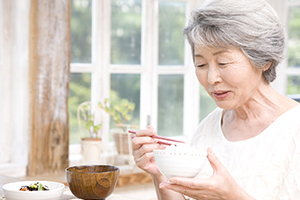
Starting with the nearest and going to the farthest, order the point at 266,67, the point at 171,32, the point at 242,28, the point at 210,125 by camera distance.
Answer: the point at 242,28 → the point at 266,67 → the point at 210,125 → the point at 171,32

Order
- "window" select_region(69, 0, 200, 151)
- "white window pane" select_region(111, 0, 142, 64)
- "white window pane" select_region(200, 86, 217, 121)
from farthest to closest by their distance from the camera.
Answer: "white window pane" select_region(200, 86, 217, 121)
"white window pane" select_region(111, 0, 142, 64)
"window" select_region(69, 0, 200, 151)

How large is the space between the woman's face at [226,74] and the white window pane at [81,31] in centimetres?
177

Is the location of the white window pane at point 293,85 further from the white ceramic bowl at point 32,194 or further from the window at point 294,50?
the white ceramic bowl at point 32,194

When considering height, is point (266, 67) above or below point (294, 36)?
below

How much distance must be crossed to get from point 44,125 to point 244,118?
1.43 meters

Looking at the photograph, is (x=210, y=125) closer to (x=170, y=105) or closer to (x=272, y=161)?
(x=272, y=161)

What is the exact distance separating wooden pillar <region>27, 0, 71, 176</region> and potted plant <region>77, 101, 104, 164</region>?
17 centimetres

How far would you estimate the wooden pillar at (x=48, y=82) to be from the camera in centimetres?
261

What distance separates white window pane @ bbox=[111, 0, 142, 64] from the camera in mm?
3258

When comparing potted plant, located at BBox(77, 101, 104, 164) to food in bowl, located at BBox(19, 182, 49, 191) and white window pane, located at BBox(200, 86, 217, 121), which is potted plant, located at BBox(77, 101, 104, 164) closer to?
white window pane, located at BBox(200, 86, 217, 121)

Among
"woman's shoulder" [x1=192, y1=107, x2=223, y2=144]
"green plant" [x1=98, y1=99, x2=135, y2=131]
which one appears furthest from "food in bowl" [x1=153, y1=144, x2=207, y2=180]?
"green plant" [x1=98, y1=99, x2=135, y2=131]

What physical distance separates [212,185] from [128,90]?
2234 mm

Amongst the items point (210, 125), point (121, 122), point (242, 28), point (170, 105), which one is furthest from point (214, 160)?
point (170, 105)

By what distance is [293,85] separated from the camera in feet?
12.5
